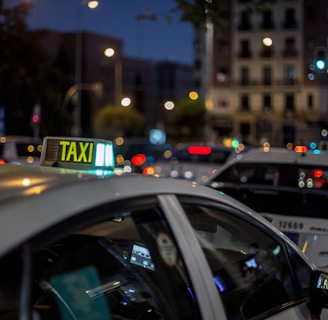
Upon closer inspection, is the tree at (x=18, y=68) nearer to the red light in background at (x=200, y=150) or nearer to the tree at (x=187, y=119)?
the red light in background at (x=200, y=150)

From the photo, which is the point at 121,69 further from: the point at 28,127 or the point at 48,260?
the point at 48,260

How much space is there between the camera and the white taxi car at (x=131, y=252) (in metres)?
1.78

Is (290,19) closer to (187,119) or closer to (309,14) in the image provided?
(309,14)

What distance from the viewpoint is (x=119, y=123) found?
62656 mm

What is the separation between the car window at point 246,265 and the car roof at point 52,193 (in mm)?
277

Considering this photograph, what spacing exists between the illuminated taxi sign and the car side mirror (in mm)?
1026

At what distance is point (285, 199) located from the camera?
6969 mm

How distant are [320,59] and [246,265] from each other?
909 centimetres

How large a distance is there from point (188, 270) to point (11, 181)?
2.24 feet

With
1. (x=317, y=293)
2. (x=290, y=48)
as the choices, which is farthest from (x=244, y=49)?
(x=317, y=293)

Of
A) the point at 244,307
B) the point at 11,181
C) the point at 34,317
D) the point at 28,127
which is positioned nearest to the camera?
the point at 34,317

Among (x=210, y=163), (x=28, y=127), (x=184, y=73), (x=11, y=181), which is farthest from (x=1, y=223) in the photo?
(x=184, y=73)

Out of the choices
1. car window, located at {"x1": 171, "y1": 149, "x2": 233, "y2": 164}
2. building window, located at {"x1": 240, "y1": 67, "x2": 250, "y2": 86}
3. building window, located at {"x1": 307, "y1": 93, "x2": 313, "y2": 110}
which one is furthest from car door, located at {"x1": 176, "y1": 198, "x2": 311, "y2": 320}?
building window, located at {"x1": 240, "y1": 67, "x2": 250, "y2": 86}

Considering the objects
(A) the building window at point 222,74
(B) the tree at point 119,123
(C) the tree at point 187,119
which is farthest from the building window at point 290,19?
(B) the tree at point 119,123
